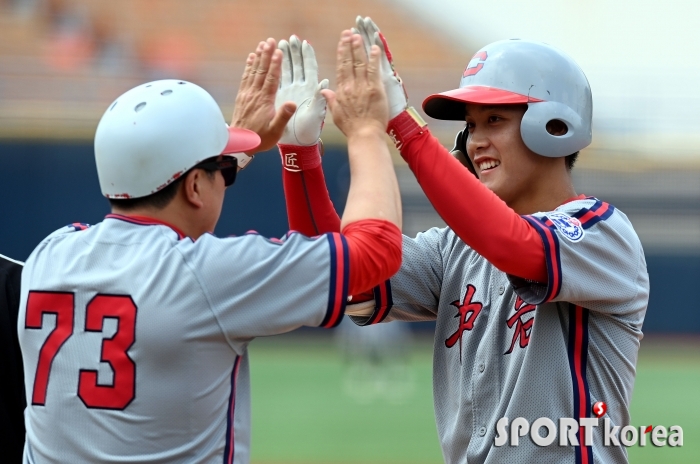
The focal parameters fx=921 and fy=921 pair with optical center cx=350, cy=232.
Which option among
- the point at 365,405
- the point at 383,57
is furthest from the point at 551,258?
the point at 365,405

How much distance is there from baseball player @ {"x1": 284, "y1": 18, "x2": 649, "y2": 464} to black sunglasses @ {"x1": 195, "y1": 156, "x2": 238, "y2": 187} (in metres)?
0.44

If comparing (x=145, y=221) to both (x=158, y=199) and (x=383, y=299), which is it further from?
(x=383, y=299)

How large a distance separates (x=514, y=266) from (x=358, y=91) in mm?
584

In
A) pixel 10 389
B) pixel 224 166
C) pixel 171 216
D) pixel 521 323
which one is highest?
pixel 224 166

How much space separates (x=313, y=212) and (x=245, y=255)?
0.85 m

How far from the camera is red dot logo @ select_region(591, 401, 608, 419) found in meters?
2.40

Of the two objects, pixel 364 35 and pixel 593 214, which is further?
pixel 593 214

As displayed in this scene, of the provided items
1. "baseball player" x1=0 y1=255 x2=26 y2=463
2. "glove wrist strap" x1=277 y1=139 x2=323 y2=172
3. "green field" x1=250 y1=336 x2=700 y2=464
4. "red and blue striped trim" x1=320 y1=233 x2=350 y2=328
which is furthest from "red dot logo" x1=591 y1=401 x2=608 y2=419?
"green field" x1=250 y1=336 x2=700 y2=464

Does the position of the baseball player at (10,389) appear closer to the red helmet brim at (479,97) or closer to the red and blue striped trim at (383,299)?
the red and blue striped trim at (383,299)

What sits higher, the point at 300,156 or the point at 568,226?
the point at 300,156

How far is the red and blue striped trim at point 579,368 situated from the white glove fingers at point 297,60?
3.20 ft

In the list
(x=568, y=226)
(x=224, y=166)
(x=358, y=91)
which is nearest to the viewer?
(x=224, y=166)

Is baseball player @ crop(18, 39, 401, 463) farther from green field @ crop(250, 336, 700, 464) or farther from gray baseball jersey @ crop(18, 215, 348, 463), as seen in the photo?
green field @ crop(250, 336, 700, 464)

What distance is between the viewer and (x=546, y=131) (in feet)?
8.50
